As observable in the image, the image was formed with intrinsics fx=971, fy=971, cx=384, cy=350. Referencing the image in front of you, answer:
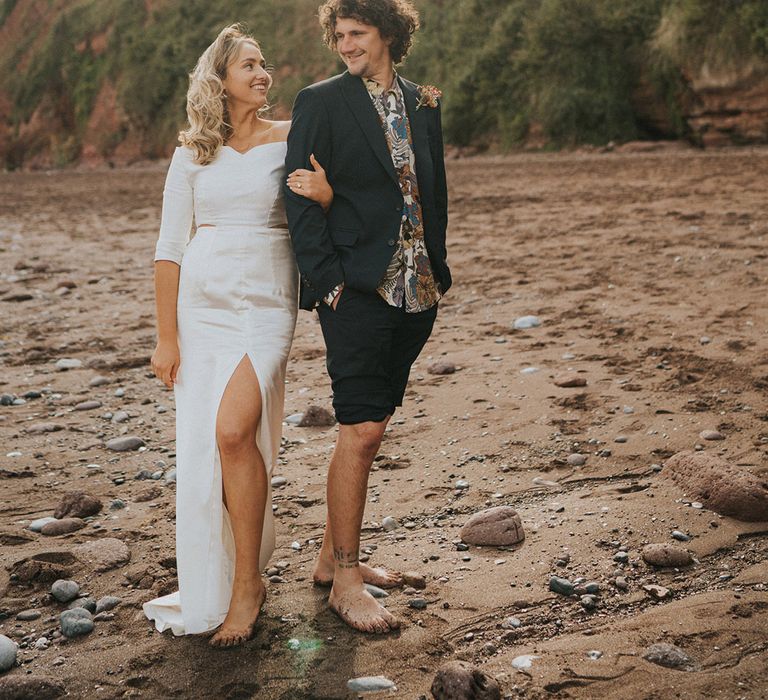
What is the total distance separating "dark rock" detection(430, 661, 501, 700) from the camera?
2.78m

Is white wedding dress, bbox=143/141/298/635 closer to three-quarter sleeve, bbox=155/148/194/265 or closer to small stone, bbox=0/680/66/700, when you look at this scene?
three-quarter sleeve, bbox=155/148/194/265

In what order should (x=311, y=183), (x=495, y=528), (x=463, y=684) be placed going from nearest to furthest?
(x=463, y=684)
(x=311, y=183)
(x=495, y=528)

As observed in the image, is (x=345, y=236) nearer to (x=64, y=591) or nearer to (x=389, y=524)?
(x=389, y=524)

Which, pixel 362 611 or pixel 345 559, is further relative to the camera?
pixel 345 559

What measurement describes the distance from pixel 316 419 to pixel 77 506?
5.04 feet

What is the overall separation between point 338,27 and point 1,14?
53.6 m

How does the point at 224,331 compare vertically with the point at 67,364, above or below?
above

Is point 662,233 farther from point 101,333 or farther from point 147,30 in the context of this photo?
point 147,30

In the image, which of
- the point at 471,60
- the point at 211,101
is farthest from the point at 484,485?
the point at 471,60

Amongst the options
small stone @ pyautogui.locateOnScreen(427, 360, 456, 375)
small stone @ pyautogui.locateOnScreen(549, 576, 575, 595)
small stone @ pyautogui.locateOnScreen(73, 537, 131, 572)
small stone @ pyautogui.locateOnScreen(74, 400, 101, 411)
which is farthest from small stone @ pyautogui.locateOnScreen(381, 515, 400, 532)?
small stone @ pyautogui.locateOnScreen(74, 400, 101, 411)

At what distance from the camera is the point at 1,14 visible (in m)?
50.4

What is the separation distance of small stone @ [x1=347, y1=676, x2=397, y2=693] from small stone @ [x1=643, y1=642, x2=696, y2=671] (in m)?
0.80

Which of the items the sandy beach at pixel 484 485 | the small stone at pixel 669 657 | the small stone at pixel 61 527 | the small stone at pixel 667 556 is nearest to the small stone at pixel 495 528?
the sandy beach at pixel 484 485

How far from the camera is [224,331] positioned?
11.0ft
